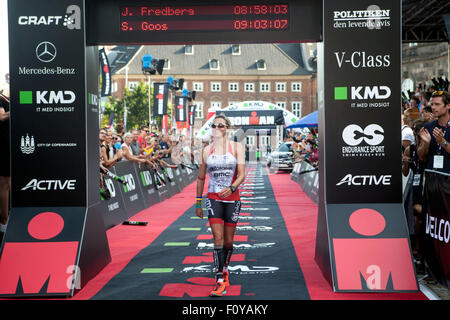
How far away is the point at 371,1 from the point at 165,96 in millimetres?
19784

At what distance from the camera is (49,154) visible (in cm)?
612

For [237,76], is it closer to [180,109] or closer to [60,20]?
A: [180,109]

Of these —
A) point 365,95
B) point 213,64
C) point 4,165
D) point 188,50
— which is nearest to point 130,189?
point 4,165

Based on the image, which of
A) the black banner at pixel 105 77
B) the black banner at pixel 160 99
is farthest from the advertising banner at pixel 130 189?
the black banner at pixel 160 99

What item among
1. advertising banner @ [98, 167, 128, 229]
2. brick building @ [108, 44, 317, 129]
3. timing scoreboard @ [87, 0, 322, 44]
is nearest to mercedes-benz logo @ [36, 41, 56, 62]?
timing scoreboard @ [87, 0, 322, 44]

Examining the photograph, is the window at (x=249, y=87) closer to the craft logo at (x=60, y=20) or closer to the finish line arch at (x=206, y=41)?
the finish line arch at (x=206, y=41)

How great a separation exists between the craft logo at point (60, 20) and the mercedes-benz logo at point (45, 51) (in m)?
0.25

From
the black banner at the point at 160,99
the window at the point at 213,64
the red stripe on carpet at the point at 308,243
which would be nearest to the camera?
the red stripe on carpet at the point at 308,243

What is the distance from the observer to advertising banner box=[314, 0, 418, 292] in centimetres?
592

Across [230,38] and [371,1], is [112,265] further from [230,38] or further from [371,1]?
[371,1]

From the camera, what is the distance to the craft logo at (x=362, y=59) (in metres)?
5.98

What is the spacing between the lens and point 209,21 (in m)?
6.03

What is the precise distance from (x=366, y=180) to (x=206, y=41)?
2.54 metres

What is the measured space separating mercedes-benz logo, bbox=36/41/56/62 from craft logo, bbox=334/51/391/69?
133 inches
